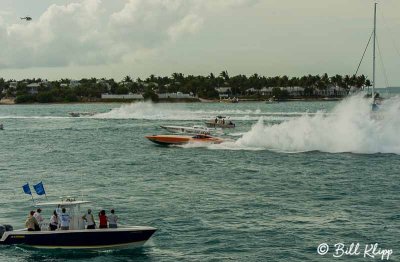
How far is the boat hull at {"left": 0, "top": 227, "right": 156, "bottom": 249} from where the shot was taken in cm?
3353

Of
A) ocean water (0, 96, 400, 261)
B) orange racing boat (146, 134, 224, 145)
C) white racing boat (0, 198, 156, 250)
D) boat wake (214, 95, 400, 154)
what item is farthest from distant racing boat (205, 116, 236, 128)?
white racing boat (0, 198, 156, 250)

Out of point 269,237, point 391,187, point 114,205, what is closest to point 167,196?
point 114,205

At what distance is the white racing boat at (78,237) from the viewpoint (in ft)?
110

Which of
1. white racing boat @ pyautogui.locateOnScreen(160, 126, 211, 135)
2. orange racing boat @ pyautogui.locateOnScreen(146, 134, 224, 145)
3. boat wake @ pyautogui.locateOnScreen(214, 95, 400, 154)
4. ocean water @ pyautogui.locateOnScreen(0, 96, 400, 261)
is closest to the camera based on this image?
ocean water @ pyautogui.locateOnScreen(0, 96, 400, 261)

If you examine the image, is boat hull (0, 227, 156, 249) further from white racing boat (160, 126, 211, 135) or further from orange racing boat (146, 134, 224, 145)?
white racing boat (160, 126, 211, 135)

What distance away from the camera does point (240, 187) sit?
5425 centimetres

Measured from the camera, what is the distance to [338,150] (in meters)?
81.8

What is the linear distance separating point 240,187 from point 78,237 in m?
22.7

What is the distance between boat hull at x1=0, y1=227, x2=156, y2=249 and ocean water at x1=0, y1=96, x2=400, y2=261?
473 millimetres

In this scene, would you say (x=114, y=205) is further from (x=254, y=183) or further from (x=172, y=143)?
(x=172, y=143)

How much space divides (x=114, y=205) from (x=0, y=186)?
14.8 metres

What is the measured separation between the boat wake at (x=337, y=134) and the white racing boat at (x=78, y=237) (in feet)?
167

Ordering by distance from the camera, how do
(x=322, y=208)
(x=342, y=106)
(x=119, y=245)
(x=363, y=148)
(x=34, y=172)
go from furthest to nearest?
(x=342, y=106) → (x=363, y=148) → (x=34, y=172) → (x=322, y=208) → (x=119, y=245)

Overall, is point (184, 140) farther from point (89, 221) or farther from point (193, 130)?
point (89, 221)
